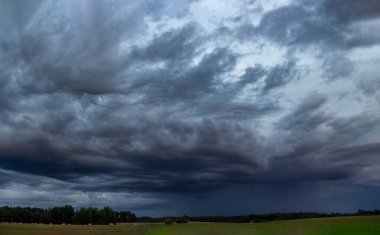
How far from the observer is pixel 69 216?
566 ft

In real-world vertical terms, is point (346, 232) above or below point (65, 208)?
below

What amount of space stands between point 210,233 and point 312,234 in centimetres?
806

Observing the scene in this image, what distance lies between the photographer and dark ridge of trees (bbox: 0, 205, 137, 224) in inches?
6211

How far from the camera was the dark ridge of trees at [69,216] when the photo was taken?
518 ft

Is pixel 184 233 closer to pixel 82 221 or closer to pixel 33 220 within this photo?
pixel 82 221

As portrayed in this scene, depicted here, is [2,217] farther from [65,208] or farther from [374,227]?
[374,227]

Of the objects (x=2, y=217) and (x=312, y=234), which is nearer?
(x=312, y=234)

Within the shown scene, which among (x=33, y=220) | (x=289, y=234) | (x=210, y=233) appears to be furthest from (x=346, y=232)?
(x=33, y=220)

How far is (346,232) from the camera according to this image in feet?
145

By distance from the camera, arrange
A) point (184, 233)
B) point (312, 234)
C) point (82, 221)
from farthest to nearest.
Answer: point (82, 221)
point (312, 234)
point (184, 233)

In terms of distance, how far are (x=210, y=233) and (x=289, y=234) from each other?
738 centimetres

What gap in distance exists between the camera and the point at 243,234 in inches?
1436

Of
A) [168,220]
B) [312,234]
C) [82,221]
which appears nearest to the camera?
[312,234]

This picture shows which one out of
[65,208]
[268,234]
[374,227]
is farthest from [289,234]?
[65,208]
